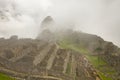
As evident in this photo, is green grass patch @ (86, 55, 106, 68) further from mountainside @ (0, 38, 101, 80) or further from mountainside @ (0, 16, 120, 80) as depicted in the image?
mountainside @ (0, 38, 101, 80)

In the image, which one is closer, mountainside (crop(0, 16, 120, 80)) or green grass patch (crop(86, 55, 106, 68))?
mountainside (crop(0, 16, 120, 80))

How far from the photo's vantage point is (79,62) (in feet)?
475

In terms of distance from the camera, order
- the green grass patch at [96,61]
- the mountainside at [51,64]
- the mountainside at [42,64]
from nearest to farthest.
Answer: the mountainside at [42,64] < the mountainside at [51,64] < the green grass patch at [96,61]

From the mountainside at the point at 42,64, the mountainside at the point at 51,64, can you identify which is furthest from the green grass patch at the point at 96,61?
the mountainside at the point at 42,64

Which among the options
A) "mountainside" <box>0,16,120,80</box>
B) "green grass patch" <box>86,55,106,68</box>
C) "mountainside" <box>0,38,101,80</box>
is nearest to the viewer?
"mountainside" <box>0,38,101,80</box>

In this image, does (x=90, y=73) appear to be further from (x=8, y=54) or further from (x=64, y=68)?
(x=8, y=54)

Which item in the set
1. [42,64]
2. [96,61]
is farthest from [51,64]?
[96,61]

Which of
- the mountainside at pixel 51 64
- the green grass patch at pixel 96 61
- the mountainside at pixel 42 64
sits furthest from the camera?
the green grass patch at pixel 96 61

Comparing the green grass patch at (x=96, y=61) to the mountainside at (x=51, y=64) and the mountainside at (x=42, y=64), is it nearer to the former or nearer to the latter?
the mountainside at (x=51, y=64)

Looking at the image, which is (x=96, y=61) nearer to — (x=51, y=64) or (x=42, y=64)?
(x=51, y=64)

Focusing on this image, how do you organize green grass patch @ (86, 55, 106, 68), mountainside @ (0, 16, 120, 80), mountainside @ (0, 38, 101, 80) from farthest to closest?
green grass patch @ (86, 55, 106, 68) → mountainside @ (0, 16, 120, 80) → mountainside @ (0, 38, 101, 80)

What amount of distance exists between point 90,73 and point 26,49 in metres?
35.4

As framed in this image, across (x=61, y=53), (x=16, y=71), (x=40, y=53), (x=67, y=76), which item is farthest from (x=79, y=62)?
(x=16, y=71)

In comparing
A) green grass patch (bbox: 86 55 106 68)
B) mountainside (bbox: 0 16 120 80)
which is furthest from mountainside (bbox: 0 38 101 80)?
green grass patch (bbox: 86 55 106 68)
